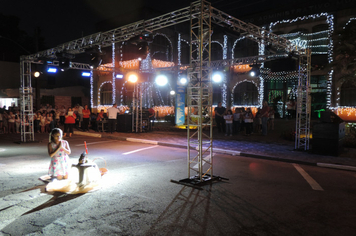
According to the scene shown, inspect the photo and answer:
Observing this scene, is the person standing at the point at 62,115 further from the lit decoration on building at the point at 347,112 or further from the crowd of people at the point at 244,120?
the lit decoration on building at the point at 347,112

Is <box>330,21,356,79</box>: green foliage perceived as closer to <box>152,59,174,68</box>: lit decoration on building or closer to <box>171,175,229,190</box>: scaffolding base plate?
<box>171,175,229,190</box>: scaffolding base plate

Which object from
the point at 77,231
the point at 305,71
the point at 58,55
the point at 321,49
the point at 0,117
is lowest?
the point at 77,231

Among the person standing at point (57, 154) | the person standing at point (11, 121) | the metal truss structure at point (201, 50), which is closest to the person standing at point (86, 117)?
the metal truss structure at point (201, 50)

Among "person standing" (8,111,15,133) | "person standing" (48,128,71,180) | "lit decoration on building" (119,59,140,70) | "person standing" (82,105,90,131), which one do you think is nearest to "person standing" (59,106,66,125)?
"person standing" (82,105,90,131)

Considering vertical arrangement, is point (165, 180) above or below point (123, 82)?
below

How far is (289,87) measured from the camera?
74.7 feet

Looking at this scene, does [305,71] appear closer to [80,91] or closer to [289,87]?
[289,87]

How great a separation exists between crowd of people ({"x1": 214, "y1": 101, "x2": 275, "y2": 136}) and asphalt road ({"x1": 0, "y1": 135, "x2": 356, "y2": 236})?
22.4 ft

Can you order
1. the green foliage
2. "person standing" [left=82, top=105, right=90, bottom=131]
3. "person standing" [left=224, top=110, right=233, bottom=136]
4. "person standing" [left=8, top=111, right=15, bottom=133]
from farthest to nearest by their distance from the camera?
1. "person standing" [left=82, top=105, right=90, bottom=131]
2. "person standing" [left=8, top=111, right=15, bottom=133]
3. "person standing" [left=224, top=110, right=233, bottom=136]
4. the green foliage

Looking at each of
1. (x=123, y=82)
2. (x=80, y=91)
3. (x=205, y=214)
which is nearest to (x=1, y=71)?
(x=80, y=91)

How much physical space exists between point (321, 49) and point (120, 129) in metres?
16.3

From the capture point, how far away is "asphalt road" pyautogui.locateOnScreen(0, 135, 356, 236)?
3.94m

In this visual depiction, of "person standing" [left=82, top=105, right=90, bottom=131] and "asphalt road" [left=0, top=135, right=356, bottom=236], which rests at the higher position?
"person standing" [left=82, top=105, right=90, bottom=131]

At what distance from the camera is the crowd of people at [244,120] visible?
47.5ft
